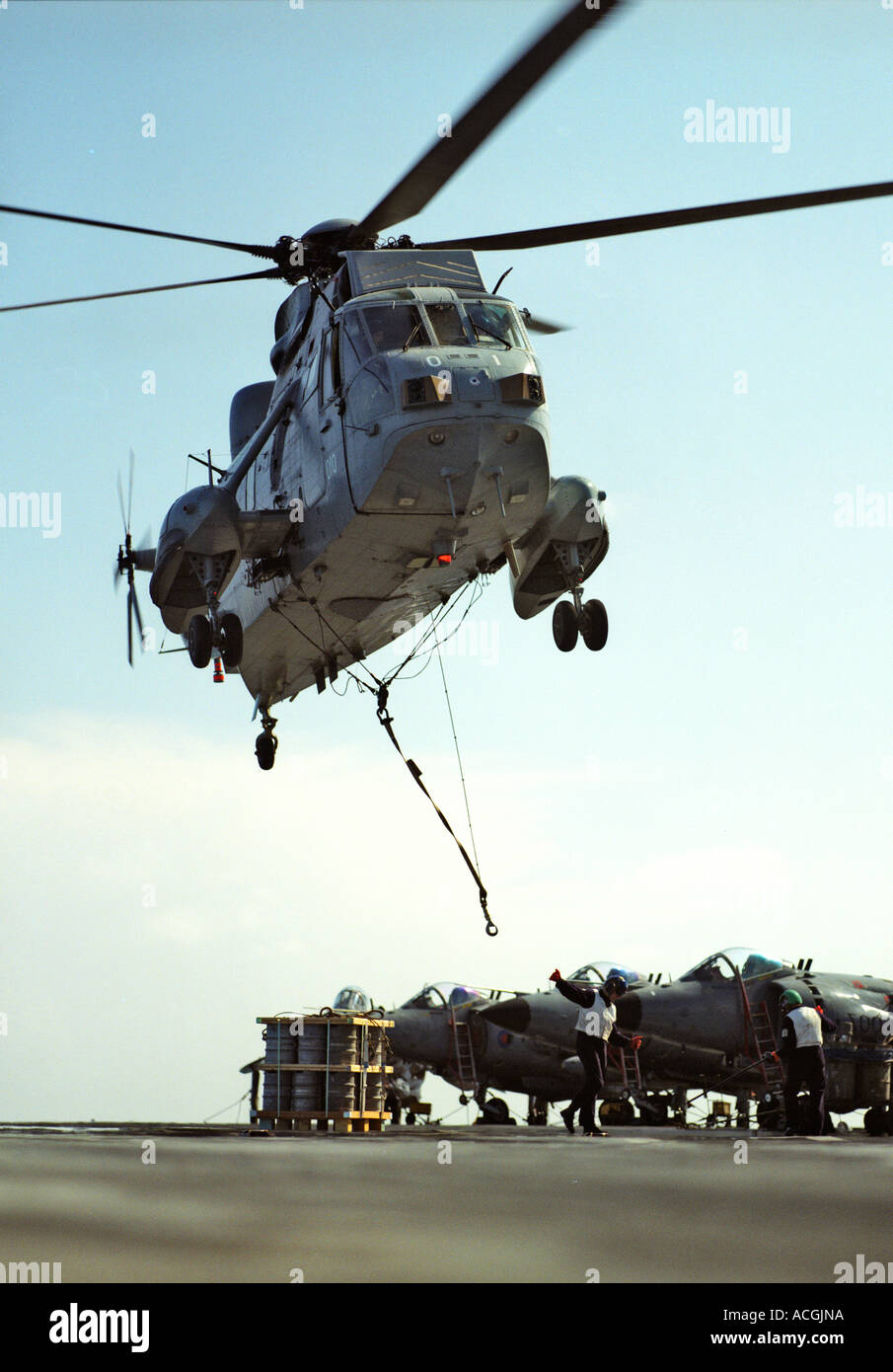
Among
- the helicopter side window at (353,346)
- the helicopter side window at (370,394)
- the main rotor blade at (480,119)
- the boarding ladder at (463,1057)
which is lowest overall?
the boarding ladder at (463,1057)

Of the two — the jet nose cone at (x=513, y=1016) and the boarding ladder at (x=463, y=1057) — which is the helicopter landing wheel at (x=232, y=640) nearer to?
the jet nose cone at (x=513, y=1016)

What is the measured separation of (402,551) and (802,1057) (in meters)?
7.46

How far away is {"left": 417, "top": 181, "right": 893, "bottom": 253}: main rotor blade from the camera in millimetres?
15125

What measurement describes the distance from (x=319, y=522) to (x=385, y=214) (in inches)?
167

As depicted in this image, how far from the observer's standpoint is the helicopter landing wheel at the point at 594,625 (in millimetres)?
19734

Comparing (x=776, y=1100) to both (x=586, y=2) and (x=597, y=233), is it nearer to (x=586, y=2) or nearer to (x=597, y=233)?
(x=597, y=233)

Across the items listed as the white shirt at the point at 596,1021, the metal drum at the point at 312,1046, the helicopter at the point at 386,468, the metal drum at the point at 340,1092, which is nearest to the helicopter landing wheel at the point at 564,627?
the helicopter at the point at 386,468

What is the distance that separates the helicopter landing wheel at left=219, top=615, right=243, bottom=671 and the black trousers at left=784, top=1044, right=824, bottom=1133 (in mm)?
8370

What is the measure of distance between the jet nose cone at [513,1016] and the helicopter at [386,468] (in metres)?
7.60

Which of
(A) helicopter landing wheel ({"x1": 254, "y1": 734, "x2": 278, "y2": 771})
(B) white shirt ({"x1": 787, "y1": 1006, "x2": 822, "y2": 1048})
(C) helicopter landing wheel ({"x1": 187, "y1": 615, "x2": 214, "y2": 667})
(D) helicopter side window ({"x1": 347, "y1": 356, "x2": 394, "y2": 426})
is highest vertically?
(D) helicopter side window ({"x1": 347, "y1": 356, "x2": 394, "y2": 426})

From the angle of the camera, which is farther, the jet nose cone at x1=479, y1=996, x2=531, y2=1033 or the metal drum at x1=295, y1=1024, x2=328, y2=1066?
the jet nose cone at x1=479, y1=996, x2=531, y2=1033

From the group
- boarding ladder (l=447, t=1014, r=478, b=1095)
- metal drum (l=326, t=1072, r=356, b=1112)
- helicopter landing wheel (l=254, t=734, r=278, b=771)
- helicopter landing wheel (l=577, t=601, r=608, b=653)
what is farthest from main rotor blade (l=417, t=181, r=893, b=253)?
boarding ladder (l=447, t=1014, r=478, b=1095)

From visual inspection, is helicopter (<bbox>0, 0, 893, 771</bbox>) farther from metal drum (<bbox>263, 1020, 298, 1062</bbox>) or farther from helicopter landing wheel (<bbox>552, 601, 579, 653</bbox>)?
metal drum (<bbox>263, 1020, 298, 1062</bbox>)
